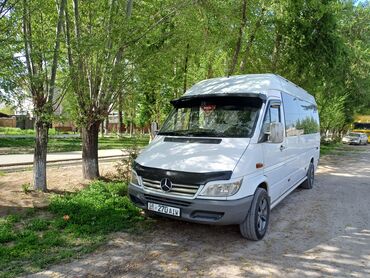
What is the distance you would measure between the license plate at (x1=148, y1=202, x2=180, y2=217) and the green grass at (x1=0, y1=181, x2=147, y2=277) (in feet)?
2.30

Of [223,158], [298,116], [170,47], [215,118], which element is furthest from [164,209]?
[170,47]

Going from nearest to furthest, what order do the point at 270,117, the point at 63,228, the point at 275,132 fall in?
the point at 275,132 < the point at 63,228 < the point at 270,117

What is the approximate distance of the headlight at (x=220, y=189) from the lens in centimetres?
448

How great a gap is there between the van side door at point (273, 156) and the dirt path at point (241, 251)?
714mm

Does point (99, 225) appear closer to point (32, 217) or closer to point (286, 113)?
point (32, 217)

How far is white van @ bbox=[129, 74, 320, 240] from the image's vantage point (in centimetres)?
453

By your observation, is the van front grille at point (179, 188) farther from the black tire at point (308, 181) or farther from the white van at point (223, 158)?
the black tire at point (308, 181)

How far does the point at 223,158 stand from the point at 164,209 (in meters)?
1.17

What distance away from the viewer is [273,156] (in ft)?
18.7

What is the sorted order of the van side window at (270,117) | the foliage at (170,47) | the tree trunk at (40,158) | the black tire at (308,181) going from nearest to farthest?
1. the van side window at (270,117)
2. the tree trunk at (40,158)
3. the foliage at (170,47)
4. the black tire at (308,181)

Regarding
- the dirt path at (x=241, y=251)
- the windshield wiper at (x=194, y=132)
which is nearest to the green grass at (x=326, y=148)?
the dirt path at (x=241, y=251)

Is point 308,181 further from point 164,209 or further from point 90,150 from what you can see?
point 90,150

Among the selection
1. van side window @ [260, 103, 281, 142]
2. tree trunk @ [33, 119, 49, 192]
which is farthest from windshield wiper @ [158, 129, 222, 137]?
tree trunk @ [33, 119, 49, 192]

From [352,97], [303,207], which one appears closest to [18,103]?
[303,207]
